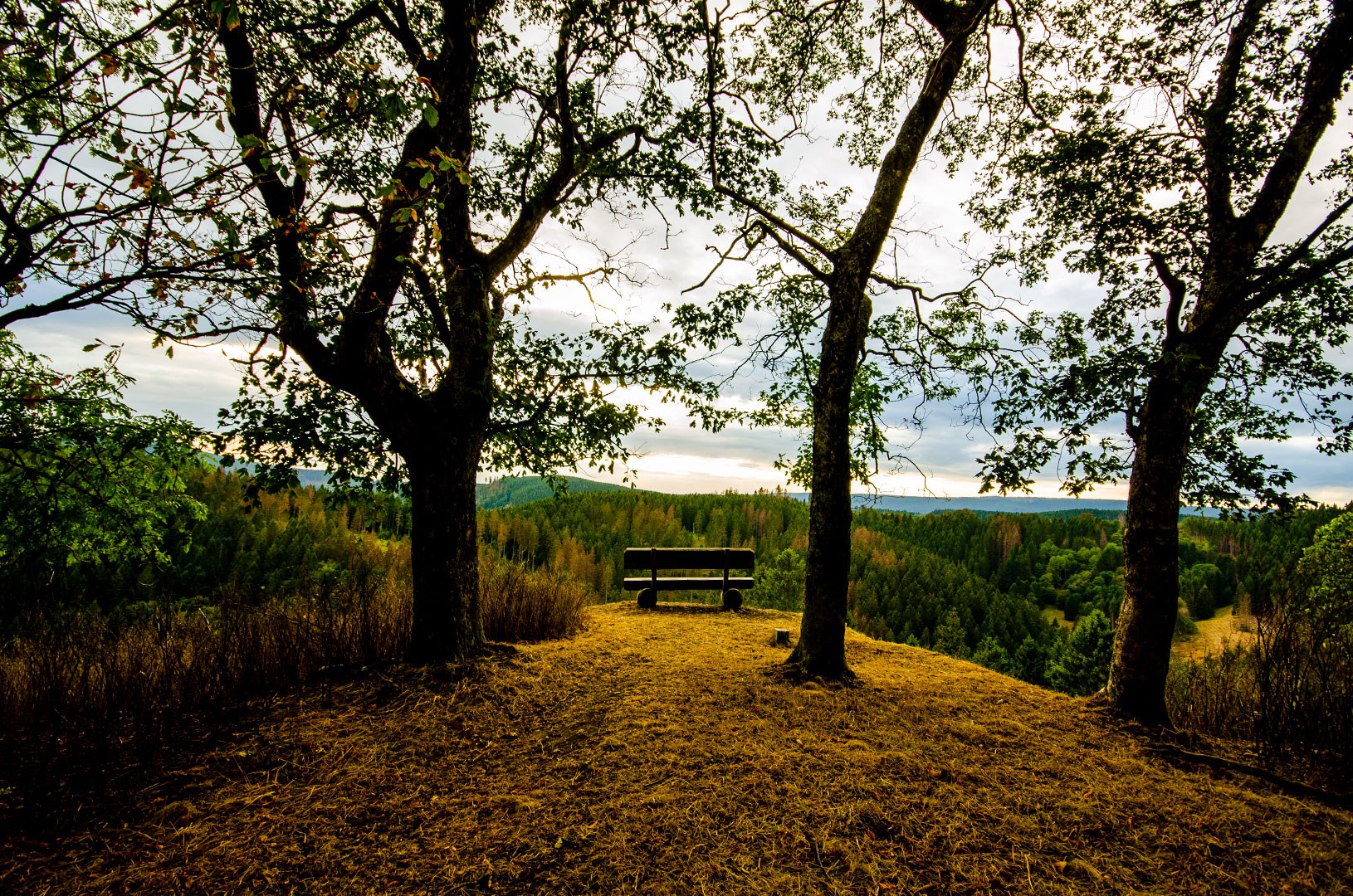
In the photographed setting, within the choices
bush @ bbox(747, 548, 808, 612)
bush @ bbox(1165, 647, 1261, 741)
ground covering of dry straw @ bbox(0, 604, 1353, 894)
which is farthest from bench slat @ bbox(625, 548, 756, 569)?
bush @ bbox(747, 548, 808, 612)

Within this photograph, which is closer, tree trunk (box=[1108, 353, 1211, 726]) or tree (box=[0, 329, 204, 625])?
tree (box=[0, 329, 204, 625])

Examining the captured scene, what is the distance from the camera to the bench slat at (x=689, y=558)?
32.8 feet

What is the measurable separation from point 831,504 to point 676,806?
3.32 meters

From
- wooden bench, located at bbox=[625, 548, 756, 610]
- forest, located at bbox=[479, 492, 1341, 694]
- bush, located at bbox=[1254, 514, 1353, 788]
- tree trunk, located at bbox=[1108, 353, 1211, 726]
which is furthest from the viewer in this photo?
forest, located at bbox=[479, 492, 1341, 694]

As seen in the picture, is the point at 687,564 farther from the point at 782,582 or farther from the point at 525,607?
the point at 782,582

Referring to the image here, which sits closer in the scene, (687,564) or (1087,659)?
(687,564)

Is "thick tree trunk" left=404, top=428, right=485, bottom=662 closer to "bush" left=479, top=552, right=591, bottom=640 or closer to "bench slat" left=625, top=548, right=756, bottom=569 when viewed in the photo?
"bush" left=479, top=552, right=591, bottom=640

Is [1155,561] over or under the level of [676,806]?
over

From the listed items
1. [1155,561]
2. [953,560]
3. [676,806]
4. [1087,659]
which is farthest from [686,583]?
[953,560]

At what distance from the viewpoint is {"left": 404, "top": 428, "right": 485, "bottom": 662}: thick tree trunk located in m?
4.89

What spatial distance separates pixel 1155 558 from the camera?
4.63m

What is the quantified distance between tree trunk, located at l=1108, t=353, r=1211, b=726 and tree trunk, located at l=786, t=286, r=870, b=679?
255cm

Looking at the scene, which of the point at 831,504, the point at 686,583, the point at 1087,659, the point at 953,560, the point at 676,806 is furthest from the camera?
the point at 953,560

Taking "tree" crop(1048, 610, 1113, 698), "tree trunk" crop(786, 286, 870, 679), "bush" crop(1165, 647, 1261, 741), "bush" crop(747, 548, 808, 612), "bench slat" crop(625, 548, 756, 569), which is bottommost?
"tree" crop(1048, 610, 1113, 698)
